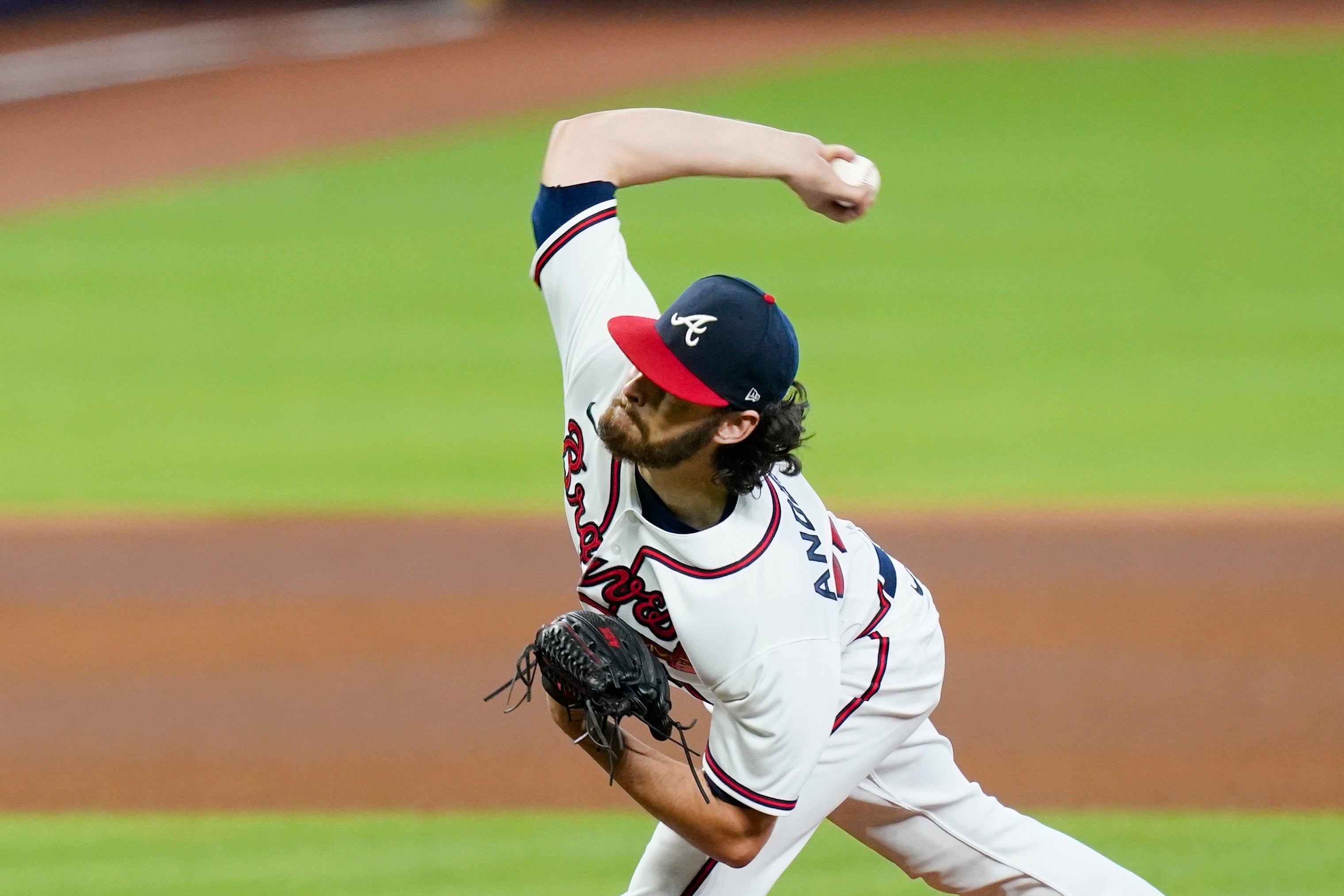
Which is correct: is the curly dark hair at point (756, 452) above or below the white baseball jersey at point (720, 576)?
above

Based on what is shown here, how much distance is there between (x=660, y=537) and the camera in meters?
3.16

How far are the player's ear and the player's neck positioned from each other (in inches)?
3.3

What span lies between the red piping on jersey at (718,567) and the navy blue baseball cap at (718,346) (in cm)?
27

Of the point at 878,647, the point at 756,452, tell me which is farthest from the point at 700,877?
the point at 756,452

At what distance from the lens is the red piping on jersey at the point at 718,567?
308 centimetres

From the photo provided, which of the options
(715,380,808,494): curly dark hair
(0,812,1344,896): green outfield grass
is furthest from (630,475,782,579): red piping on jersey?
(0,812,1344,896): green outfield grass

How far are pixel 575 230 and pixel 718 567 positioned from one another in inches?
35.2

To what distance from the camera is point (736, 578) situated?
307cm

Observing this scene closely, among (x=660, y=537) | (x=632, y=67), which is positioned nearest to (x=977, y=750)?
(x=660, y=537)

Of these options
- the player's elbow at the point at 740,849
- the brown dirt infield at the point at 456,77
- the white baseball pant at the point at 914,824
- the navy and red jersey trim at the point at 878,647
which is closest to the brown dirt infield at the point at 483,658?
the white baseball pant at the point at 914,824

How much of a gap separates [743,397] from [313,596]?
14.6 ft

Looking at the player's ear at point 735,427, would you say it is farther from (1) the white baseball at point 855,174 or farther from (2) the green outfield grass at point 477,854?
(2) the green outfield grass at point 477,854

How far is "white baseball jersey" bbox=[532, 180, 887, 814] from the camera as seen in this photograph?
3.04 metres

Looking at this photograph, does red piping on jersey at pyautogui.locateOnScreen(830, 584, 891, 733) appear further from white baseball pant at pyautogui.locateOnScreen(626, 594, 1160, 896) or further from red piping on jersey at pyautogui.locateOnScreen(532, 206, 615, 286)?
red piping on jersey at pyautogui.locateOnScreen(532, 206, 615, 286)
